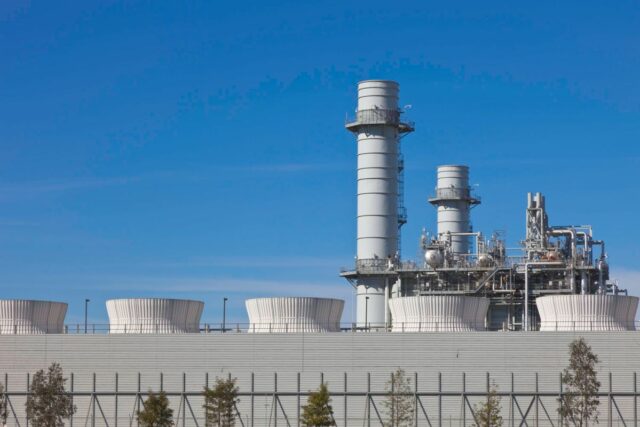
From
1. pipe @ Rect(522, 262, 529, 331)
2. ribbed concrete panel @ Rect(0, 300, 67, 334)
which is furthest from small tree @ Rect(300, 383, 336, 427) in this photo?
ribbed concrete panel @ Rect(0, 300, 67, 334)

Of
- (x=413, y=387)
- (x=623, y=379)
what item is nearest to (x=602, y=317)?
(x=623, y=379)

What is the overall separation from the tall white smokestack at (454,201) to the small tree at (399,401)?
36.9 meters

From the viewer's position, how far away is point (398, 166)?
96812 mm

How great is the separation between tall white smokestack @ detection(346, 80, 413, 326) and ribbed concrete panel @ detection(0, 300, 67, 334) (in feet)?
71.4

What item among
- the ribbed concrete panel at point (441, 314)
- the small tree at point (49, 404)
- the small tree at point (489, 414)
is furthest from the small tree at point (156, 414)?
the ribbed concrete panel at point (441, 314)

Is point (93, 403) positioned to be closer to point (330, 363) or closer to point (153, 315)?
point (153, 315)

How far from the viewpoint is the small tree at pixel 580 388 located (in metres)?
65.1

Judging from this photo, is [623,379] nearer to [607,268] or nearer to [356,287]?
[607,268]

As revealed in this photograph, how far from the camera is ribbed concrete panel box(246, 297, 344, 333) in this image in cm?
7875

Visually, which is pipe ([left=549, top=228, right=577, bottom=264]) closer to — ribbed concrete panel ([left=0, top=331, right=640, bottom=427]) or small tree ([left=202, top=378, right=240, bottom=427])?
ribbed concrete panel ([left=0, top=331, right=640, bottom=427])

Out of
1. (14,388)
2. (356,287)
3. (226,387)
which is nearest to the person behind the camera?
(226,387)

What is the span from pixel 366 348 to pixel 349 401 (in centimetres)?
400

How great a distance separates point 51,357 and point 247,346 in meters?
10.9

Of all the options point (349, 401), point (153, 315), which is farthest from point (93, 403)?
point (349, 401)
